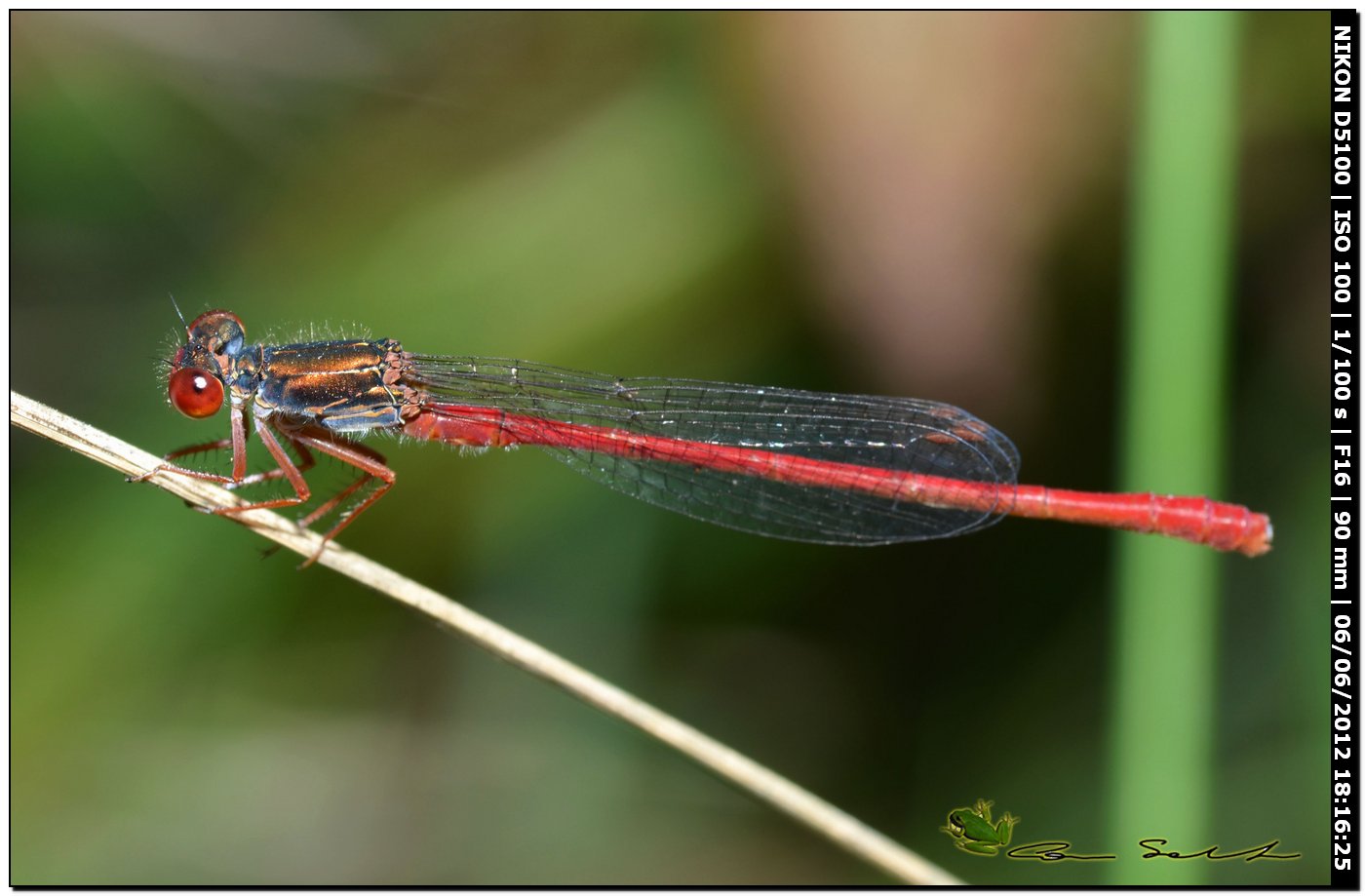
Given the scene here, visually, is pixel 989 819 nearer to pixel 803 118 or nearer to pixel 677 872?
pixel 677 872

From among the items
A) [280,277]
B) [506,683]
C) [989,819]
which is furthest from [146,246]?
[989,819]

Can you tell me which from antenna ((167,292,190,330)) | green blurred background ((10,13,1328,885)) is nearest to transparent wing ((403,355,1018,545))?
green blurred background ((10,13,1328,885))

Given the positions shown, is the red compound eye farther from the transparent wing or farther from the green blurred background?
the transparent wing

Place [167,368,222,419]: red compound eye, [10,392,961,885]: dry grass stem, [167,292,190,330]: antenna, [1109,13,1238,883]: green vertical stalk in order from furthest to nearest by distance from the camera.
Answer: [167,292,190,330]: antenna, [167,368,222,419]: red compound eye, [1109,13,1238,883]: green vertical stalk, [10,392,961,885]: dry grass stem

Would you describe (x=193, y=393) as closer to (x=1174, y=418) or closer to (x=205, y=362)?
(x=205, y=362)

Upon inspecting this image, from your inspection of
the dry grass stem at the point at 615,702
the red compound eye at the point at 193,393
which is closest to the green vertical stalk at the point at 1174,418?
the dry grass stem at the point at 615,702

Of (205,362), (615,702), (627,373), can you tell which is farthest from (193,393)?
(615,702)
